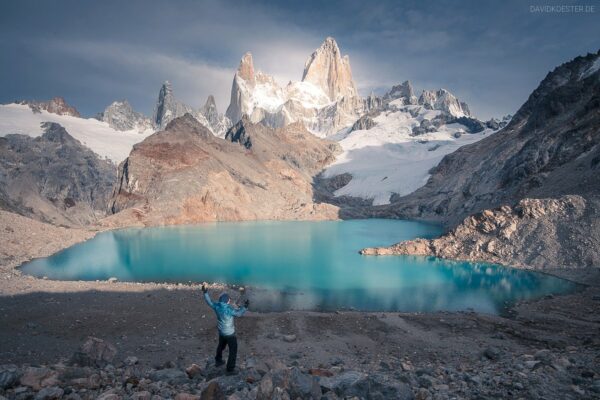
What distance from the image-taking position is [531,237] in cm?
3659

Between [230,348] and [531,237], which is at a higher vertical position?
[531,237]

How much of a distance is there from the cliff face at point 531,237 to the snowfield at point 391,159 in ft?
257

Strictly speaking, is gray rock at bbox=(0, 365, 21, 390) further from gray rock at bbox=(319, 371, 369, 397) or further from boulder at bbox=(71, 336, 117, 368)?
gray rock at bbox=(319, 371, 369, 397)

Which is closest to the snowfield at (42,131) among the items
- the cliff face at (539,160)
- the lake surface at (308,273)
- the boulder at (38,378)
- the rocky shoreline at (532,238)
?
the lake surface at (308,273)

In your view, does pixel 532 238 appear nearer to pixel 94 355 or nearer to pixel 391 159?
pixel 94 355

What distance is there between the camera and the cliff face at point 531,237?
3297cm

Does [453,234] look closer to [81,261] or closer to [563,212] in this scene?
[563,212]

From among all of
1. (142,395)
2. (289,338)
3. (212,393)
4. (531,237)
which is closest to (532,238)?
(531,237)

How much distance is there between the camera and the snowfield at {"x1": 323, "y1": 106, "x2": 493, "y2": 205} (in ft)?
414

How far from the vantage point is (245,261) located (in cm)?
3884

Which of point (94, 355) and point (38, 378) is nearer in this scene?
point (38, 378)

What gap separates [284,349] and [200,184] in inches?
2690

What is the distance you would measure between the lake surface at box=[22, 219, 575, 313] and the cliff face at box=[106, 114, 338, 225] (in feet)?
73.7

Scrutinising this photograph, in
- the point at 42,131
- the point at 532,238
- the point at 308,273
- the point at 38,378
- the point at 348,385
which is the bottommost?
the point at 308,273
